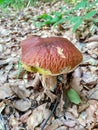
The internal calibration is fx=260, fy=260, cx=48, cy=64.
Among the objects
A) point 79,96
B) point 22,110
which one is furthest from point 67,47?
point 22,110

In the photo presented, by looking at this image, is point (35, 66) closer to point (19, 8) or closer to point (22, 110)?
point (22, 110)

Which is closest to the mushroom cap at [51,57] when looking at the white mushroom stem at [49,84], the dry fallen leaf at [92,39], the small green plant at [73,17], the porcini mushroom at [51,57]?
the porcini mushroom at [51,57]

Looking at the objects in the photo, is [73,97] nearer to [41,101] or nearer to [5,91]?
[41,101]

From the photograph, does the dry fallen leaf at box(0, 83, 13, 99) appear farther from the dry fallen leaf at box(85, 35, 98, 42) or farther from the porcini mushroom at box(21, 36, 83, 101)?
the dry fallen leaf at box(85, 35, 98, 42)

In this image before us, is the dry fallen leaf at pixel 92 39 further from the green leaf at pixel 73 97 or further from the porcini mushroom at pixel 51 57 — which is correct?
the porcini mushroom at pixel 51 57

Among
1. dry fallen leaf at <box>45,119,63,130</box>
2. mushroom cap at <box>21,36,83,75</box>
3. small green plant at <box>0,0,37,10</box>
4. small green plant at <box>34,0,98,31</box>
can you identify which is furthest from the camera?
small green plant at <box>0,0,37,10</box>

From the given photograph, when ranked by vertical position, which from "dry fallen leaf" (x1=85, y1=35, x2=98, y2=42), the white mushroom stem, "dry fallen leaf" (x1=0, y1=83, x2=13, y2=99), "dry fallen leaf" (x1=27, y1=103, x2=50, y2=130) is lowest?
"dry fallen leaf" (x1=27, y1=103, x2=50, y2=130)

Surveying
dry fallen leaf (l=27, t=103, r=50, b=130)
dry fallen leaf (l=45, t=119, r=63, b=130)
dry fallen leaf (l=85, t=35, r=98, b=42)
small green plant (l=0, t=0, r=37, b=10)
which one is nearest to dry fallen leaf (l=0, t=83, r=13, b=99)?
dry fallen leaf (l=27, t=103, r=50, b=130)

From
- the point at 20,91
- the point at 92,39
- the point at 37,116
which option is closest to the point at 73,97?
the point at 37,116

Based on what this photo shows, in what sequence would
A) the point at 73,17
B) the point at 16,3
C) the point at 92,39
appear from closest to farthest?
the point at 92,39
the point at 73,17
the point at 16,3
